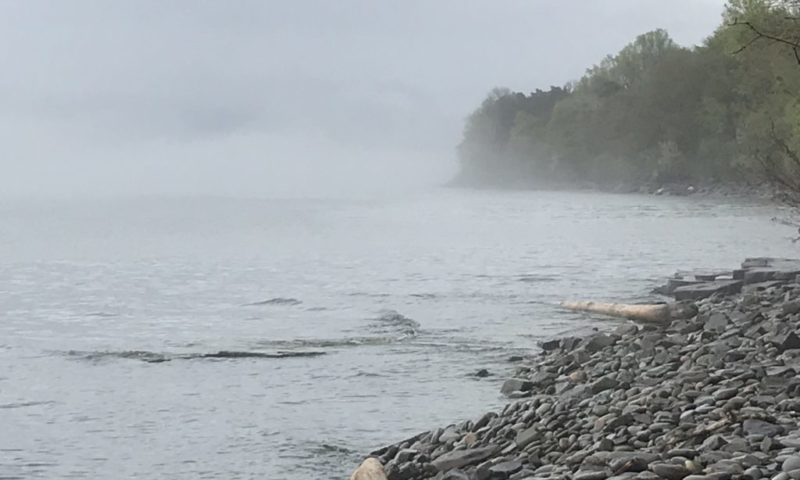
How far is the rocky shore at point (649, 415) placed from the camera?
28.5ft

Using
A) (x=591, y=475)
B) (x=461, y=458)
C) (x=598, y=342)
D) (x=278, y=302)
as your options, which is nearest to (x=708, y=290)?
(x=598, y=342)

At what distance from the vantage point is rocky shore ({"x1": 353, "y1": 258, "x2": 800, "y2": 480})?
341 inches

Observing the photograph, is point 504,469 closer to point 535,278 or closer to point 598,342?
point 598,342

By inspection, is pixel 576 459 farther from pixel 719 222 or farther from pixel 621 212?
pixel 621 212

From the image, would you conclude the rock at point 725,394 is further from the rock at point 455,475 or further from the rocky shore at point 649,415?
the rock at point 455,475

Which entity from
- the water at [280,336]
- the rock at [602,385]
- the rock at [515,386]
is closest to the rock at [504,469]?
the water at [280,336]

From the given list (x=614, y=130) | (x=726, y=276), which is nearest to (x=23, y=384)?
(x=726, y=276)

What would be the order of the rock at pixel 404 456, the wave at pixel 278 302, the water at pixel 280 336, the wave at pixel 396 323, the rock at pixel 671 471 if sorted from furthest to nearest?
1. the wave at pixel 278 302
2. the wave at pixel 396 323
3. the water at pixel 280 336
4. the rock at pixel 404 456
5. the rock at pixel 671 471

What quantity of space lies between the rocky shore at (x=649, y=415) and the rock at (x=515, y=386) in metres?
0.02

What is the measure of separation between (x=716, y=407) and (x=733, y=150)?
282 ft

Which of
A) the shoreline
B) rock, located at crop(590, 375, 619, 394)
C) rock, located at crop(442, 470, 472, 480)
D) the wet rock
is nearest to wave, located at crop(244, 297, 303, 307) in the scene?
rock, located at crop(590, 375, 619, 394)

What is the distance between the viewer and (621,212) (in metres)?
76.3

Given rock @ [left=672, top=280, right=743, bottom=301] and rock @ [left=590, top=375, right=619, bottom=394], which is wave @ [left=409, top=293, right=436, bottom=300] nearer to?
rock @ [left=672, top=280, right=743, bottom=301]

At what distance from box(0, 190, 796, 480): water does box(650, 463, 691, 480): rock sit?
5.10 m
